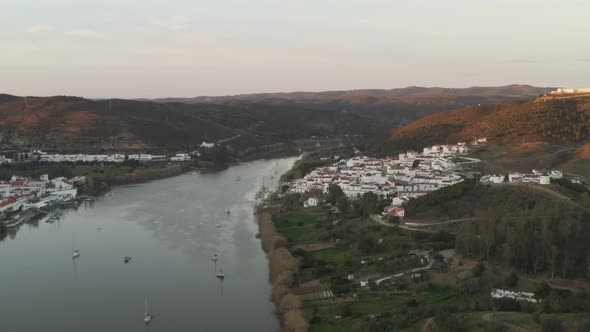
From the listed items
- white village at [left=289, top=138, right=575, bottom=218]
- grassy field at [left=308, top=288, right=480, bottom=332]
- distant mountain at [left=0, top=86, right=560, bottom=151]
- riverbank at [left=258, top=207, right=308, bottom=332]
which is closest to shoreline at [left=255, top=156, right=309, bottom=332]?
riverbank at [left=258, top=207, right=308, bottom=332]

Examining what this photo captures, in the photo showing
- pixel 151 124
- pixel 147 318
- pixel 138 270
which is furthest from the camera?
pixel 151 124

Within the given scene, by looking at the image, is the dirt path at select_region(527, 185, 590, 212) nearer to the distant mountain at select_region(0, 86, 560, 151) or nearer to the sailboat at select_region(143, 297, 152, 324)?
the sailboat at select_region(143, 297, 152, 324)

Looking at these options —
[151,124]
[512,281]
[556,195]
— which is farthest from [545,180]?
[151,124]

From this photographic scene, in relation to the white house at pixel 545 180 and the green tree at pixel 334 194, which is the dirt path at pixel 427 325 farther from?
the green tree at pixel 334 194

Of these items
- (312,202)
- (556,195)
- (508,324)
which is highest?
(556,195)

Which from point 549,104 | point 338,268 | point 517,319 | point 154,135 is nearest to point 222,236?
point 338,268

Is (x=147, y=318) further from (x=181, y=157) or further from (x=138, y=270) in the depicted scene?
(x=181, y=157)

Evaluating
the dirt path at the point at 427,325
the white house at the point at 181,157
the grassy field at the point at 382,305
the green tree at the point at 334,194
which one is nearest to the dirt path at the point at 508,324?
the dirt path at the point at 427,325
